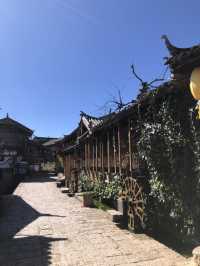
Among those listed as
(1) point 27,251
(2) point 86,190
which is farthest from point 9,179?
(1) point 27,251

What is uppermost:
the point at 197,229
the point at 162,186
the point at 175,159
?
the point at 175,159

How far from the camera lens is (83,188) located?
59.2 ft

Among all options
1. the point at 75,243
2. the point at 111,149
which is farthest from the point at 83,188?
the point at 75,243

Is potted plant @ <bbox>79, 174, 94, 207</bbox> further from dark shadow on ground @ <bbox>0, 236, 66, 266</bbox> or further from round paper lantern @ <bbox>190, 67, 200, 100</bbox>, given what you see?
round paper lantern @ <bbox>190, 67, 200, 100</bbox>

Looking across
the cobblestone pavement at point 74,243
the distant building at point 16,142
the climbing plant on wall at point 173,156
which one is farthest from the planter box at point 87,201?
the distant building at point 16,142

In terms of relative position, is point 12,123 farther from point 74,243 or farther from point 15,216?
point 74,243

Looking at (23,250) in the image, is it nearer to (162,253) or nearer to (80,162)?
(162,253)

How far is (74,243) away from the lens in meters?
7.68

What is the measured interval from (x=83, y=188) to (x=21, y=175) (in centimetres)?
1919

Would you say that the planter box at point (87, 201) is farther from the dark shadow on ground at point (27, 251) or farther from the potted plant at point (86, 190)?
the dark shadow on ground at point (27, 251)

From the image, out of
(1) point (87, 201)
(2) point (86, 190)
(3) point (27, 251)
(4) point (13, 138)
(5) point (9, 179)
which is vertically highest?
(4) point (13, 138)

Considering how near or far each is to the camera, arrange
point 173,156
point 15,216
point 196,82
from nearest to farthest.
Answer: point 196,82, point 173,156, point 15,216

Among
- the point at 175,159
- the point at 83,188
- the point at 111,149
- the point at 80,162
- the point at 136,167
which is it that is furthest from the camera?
the point at 80,162

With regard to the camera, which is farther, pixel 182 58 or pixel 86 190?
pixel 86 190
